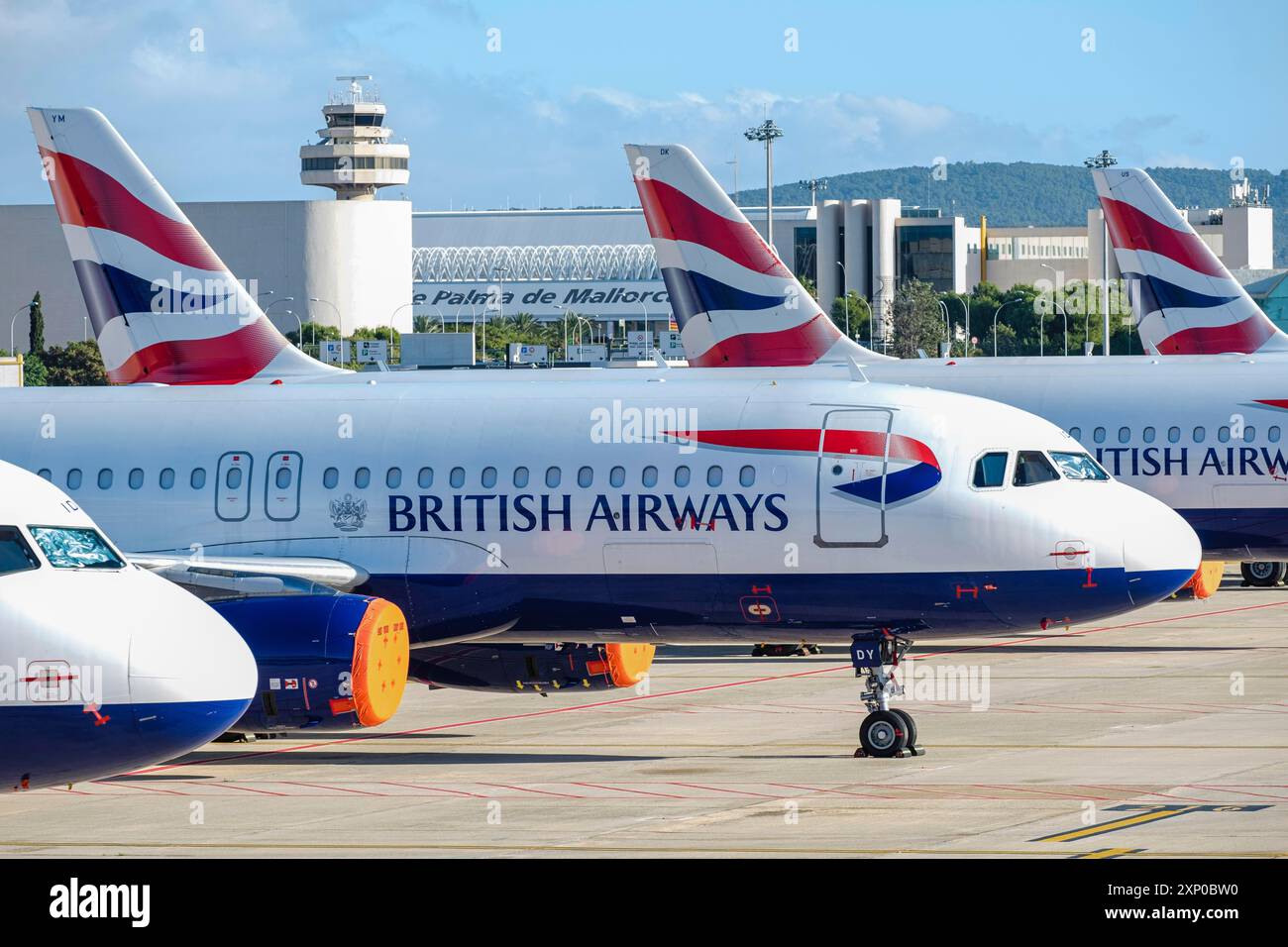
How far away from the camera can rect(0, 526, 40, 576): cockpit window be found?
1727 centimetres

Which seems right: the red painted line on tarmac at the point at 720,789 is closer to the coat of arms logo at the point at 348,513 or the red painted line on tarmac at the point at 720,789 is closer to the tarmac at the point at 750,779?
the tarmac at the point at 750,779

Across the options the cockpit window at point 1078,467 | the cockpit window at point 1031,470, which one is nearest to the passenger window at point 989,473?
the cockpit window at point 1031,470

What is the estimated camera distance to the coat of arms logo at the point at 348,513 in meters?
29.9

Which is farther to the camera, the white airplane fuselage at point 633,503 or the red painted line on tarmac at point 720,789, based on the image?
the white airplane fuselage at point 633,503

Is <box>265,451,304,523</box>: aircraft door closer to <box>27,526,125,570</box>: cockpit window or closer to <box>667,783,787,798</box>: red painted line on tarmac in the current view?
<box>667,783,787,798</box>: red painted line on tarmac

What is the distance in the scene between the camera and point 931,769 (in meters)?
26.2

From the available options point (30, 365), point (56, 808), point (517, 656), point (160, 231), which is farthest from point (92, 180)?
point (30, 365)

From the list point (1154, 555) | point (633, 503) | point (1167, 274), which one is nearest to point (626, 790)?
point (633, 503)

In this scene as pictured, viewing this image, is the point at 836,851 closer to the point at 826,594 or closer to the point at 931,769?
the point at 931,769

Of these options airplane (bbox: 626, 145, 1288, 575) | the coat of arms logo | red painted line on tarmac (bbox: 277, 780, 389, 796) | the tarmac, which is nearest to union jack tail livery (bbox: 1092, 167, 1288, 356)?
airplane (bbox: 626, 145, 1288, 575)

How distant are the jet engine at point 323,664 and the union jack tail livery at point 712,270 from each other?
61.4ft

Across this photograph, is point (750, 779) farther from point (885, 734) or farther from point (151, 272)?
point (151, 272)

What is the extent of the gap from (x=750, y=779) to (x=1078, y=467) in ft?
21.3
